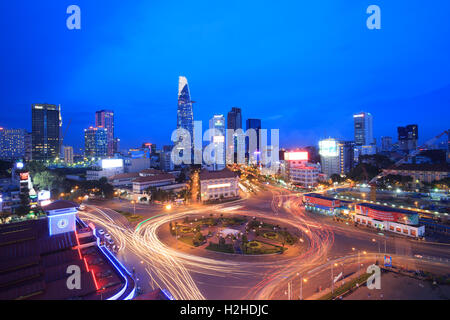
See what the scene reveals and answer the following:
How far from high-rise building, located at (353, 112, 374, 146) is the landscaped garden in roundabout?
130 metres

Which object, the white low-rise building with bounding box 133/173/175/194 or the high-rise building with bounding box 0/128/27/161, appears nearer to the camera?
the white low-rise building with bounding box 133/173/175/194

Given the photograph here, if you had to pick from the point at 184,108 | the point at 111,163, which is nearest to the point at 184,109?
the point at 184,108

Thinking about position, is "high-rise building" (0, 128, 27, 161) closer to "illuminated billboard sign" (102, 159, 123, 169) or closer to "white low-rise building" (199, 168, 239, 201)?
"illuminated billboard sign" (102, 159, 123, 169)

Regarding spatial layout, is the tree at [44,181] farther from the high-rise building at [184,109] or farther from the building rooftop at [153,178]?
the high-rise building at [184,109]

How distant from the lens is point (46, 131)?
360ft

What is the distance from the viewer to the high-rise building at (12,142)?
103m

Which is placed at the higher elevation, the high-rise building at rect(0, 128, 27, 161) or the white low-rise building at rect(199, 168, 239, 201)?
the high-rise building at rect(0, 128, 27, 161)

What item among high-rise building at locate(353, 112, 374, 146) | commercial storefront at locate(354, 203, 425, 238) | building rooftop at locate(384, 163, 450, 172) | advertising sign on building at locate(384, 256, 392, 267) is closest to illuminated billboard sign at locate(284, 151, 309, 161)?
building rooftop at locate(384, 163, 450, 172)

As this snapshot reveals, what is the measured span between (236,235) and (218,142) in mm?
76324

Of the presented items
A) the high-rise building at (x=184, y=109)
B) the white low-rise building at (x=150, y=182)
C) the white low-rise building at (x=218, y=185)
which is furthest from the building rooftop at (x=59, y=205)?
the high-rise building at (x=184, y=109)

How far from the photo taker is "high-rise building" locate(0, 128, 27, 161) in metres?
103

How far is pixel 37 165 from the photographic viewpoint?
4588 centimetres

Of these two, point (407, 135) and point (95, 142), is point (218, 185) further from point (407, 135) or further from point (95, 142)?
point (407, 135)
